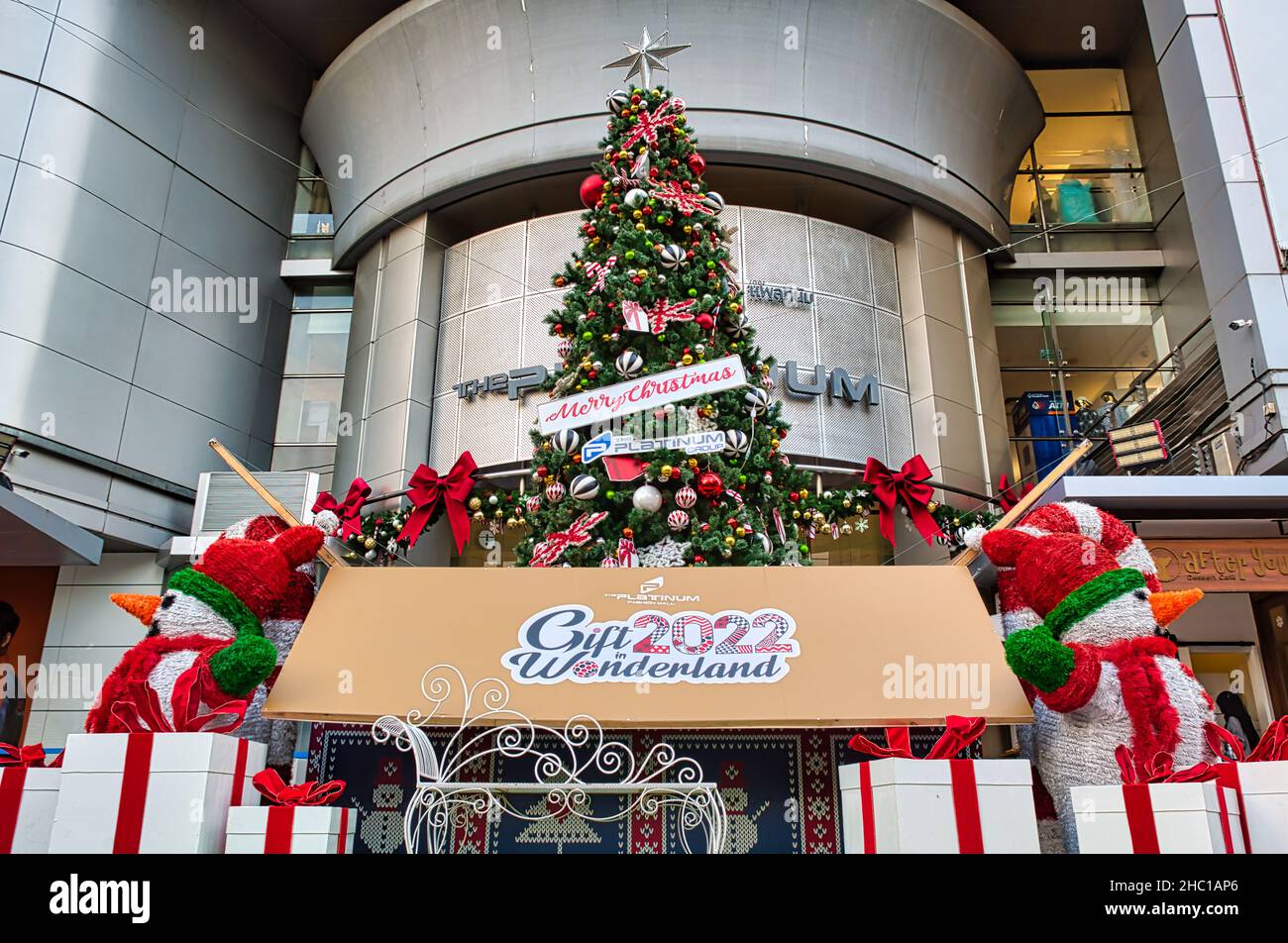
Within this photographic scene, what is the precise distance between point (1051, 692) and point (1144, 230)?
44.5ft

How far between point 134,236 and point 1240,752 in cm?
1430

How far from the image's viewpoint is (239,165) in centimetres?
1469

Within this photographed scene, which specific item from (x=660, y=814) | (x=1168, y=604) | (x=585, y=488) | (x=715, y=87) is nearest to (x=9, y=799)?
(x=660, y=814)

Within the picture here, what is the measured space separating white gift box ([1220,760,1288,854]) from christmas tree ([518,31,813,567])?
3.28 meters

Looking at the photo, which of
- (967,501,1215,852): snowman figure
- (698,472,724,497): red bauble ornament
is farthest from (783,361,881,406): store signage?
(967,501,1215,852): snowman figure

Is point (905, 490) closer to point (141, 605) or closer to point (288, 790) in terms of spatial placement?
point (288, 790)

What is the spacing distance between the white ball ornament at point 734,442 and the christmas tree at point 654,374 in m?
0.01

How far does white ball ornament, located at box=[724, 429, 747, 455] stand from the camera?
695cm

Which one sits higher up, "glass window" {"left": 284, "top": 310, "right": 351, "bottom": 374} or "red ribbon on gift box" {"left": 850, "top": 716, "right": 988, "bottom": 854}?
"glass window" {"left": 284, "top": 310, "right": 351, "bottom": 374}

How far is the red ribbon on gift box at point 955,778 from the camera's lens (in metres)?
3.76

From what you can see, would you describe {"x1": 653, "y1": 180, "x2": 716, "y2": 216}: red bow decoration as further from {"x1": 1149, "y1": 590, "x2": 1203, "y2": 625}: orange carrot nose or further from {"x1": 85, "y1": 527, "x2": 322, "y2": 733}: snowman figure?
{"x1": 1149, "y1": 590, "x2": 1203, "y2": 625}: orange carrot nose
